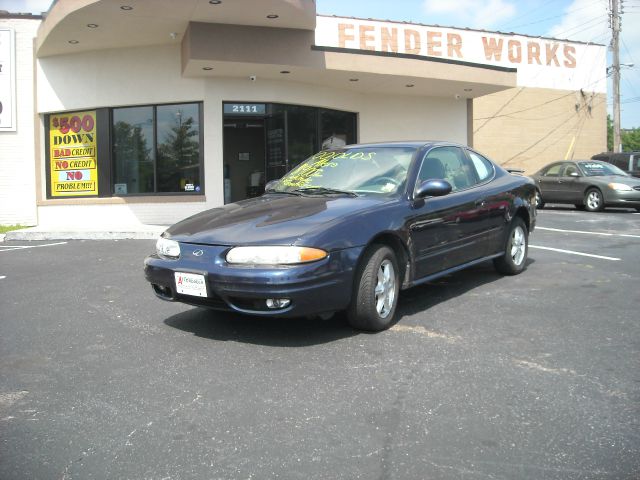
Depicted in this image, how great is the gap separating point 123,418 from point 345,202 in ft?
7.88

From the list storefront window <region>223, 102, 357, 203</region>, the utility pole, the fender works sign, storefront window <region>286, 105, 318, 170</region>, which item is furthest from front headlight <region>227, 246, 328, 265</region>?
the utility pole

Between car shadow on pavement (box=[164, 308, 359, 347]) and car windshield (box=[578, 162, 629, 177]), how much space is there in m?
13.1

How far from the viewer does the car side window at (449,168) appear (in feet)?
17.8

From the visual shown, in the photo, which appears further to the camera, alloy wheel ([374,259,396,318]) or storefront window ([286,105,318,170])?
storefront window ([286,105,318,170])

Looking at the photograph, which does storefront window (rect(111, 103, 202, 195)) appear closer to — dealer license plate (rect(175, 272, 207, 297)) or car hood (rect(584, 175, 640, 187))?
dealer license plate (rect(175, 272, 207, 297))

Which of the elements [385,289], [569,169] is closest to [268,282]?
[385,289]

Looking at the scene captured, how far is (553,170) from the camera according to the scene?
1689 centimetres

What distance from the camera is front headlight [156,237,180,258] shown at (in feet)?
14.6

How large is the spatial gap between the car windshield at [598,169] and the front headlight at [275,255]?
13.9 m

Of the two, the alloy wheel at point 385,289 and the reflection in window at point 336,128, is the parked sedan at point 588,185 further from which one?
the alloy wheel at point 385,289

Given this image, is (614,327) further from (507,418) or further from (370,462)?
(370,462)

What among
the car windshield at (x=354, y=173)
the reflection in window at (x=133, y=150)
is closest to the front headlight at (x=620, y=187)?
the reflection in window at (x=133, y=150)

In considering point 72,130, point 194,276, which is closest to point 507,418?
point 194,276

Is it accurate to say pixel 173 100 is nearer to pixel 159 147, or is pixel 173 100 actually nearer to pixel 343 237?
pixel 159 147
